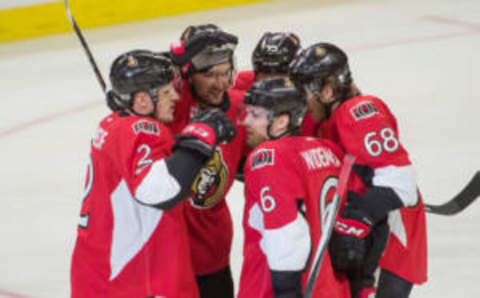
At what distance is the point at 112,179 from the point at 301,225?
62cm

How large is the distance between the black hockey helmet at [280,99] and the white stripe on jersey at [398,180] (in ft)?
1.07

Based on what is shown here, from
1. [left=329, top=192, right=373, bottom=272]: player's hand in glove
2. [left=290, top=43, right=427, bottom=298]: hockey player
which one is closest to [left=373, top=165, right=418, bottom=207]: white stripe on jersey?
[left=290, top=43, right=427, bottom=298]: hockey player

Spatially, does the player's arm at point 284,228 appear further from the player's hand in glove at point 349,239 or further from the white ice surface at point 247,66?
the white ice surface at point 247,66

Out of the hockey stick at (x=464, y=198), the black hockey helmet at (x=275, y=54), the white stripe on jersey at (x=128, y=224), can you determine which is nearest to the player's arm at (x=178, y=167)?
the white stripe on jersey at (x=128, y=224)

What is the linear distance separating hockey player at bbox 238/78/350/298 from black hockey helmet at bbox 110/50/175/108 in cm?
31

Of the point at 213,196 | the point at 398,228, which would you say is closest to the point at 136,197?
the point at 213,196

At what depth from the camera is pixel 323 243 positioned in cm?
262

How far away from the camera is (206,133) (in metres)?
2.75

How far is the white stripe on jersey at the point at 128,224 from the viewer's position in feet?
9.48

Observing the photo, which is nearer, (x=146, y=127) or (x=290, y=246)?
(x=290, y=246)

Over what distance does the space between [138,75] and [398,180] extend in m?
0.85

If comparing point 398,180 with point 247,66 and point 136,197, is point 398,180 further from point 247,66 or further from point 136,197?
point 247,66

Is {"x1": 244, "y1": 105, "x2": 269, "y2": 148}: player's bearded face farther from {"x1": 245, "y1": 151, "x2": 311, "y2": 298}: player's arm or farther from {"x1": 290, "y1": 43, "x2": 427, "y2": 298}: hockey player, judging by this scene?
{"x1": 290, "y1": 43, "x2": 427, "y2": 298}: hockey player

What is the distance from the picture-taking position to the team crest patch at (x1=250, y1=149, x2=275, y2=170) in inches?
105
